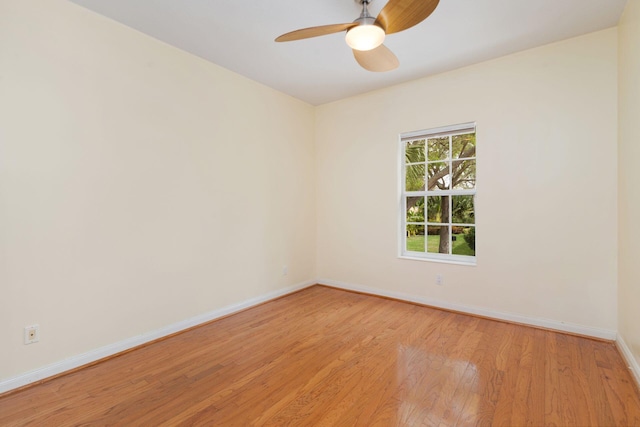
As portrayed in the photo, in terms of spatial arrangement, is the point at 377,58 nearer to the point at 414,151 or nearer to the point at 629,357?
the point at 414,151

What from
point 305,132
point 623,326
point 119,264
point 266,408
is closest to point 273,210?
point 305,132

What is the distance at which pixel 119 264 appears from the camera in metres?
2.46

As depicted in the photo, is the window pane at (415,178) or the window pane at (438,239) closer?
the window pane at (438,239)

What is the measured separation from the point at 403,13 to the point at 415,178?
7.42ft

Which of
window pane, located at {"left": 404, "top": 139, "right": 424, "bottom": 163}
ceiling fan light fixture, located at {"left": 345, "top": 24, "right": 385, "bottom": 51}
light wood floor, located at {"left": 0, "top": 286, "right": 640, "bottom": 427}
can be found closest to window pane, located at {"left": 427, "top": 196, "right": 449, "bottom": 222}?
window pane, located at {"left": 404, "top": 139, "right": 424, "bottom": 163}

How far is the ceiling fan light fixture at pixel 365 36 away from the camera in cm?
187

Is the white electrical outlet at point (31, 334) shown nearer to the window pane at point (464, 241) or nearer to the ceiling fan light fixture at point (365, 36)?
the ceiling fan light fixture at point (365, 36)

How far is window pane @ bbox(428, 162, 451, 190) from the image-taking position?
3.54 m

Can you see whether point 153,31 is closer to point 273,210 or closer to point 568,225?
point 273,210

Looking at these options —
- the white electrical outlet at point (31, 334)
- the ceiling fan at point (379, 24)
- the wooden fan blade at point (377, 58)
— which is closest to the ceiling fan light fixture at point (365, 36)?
the ceiling fan at point (379, 24)

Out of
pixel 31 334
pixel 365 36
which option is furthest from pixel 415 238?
pixel 31 334

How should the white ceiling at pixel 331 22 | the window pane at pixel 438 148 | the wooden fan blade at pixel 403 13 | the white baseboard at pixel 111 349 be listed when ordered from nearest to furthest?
1. the wooden fan blade at pixel 403 13
2. the white baseboard at pixel 111 349
3. the white ceiling at pixel 331 22
4. the window pane at pixel 438 148

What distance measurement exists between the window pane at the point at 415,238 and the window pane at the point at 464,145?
0.95 m

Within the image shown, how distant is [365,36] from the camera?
6.25ft
